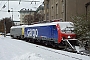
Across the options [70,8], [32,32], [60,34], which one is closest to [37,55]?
[60,34]

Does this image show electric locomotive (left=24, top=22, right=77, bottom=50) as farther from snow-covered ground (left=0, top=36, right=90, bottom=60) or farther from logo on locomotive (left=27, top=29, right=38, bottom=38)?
logo on locomotive (left=27, top=29, right=38, bottom=38)

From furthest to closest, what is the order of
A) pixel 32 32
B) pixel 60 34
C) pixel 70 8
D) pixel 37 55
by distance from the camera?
pixel 70 8, pixel 32 32, pixel 60 34, pixel 37 55

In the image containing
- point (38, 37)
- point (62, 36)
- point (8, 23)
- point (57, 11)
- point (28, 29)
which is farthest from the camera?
point (8, 23)

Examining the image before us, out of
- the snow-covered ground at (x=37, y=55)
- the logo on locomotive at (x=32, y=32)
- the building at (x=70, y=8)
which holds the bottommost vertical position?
the snow-covered ground at (x=37, y=55)

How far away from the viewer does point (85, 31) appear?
21.2m

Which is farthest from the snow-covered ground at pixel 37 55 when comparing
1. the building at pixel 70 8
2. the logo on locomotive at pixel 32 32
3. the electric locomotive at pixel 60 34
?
the building at pixel 70 8

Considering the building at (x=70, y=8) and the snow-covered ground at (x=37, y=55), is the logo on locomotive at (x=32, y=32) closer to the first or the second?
the building at (x=70, y=8)

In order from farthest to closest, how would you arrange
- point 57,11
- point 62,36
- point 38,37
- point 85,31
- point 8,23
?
point 8,23 < point 57,11 < point 38,37 < point 62,36 < point 85,31

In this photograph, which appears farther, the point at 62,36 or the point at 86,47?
the point at 62,36

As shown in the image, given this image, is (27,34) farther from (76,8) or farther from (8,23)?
(8,23)

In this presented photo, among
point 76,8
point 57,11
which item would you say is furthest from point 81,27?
point 57,11

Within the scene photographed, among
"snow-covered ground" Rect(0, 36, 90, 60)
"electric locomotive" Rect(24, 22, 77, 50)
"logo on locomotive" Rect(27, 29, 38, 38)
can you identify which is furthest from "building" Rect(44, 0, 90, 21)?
"snow-covered ground" Rect(0, 36, 90, 60)

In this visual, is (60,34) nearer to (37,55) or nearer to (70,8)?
(37,55)

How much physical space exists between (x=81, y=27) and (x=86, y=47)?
184cm
